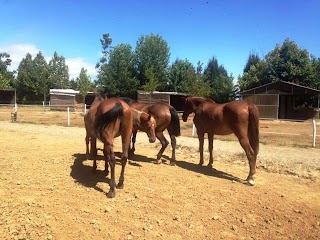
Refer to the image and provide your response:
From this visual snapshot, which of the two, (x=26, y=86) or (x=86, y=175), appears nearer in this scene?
(x=86, y=175)

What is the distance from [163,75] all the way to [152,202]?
46.0 m

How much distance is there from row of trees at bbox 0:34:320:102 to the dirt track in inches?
1104

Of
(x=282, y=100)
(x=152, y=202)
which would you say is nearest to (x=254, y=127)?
(x=152, y=202)

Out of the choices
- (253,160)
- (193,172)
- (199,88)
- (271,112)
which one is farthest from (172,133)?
(199,88)

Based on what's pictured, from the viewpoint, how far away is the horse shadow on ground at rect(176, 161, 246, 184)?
683 cm

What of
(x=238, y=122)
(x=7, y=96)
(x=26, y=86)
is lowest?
(x=238, y=122)

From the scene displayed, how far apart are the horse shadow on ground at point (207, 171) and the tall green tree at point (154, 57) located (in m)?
41.0

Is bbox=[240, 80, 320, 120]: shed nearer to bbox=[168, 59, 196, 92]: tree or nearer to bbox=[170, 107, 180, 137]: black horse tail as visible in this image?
bbox=[168, 59, 196, 92]: tree

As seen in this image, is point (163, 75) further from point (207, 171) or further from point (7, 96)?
point (207, 171)

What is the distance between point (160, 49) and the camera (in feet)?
164

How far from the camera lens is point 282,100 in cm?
3228

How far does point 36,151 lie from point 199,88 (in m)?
28.9

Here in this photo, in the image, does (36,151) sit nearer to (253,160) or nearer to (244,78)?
(253,160)

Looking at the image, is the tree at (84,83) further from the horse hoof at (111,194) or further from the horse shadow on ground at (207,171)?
the horse hoof at (111,194)
